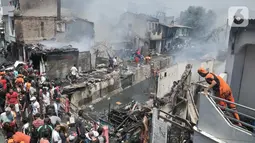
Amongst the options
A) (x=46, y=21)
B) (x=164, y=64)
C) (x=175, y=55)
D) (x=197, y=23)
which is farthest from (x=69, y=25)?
(x=197, y=23)

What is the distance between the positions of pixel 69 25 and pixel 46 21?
7.84ft

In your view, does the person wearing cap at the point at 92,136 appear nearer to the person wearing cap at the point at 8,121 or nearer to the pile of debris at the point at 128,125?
the pile of debris at the point at 128,125

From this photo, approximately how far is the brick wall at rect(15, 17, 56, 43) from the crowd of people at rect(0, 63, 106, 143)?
11203mm

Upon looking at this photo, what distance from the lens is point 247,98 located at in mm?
6918

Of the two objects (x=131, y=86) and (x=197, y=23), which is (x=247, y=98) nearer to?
(x=131, y=86)

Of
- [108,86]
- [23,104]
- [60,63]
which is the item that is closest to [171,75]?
[108,86]

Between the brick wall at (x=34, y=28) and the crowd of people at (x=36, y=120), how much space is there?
11.2 metres

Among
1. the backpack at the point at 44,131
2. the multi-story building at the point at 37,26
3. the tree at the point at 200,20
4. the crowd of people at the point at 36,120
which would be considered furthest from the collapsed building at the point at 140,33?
the backpack at the point at 44,131

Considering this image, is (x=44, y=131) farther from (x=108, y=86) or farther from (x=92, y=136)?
(x=108, y=86)

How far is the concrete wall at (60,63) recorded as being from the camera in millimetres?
18497

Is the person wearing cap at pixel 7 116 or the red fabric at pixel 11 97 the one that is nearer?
the person wearing cap at pixel 7 116

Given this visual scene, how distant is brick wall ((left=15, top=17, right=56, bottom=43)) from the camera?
2278cm

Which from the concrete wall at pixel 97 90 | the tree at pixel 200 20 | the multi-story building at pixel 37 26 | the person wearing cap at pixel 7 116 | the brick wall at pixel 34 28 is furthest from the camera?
the tree at pixel 200 20

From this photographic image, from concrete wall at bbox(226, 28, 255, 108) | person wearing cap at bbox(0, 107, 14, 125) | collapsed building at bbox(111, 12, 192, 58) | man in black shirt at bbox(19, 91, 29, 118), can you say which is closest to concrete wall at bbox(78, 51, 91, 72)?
collapsed building at bbox(111, 12, 192, 58)
